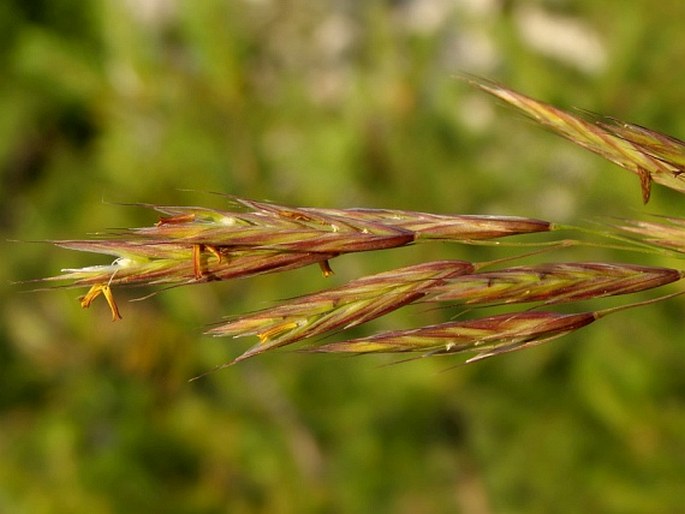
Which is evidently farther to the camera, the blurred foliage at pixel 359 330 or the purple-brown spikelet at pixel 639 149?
the blurred foliage at pixel 359 330

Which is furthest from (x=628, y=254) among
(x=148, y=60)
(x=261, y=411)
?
(x=148, y=60)

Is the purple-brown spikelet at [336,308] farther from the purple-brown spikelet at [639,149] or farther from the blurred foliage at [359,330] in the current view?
the blurred foliage at [359,330]

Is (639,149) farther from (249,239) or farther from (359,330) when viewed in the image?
(359,330)

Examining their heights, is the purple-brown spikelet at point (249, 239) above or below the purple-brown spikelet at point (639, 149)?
below

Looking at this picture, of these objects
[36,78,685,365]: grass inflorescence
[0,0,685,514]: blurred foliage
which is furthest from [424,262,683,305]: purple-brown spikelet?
[0,0,685,514]: blurred foliage

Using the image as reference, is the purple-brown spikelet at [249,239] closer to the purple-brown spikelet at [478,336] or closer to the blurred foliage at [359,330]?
the purple-brown spikelet at [478,336]

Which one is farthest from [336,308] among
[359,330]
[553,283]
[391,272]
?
[359,330]

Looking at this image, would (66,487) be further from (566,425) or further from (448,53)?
(448,53)

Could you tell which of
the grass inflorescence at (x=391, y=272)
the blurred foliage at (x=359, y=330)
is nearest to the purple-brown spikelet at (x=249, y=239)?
Result: the grass inflorescence at (x=391, y=272)

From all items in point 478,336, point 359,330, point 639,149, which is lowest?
point 359,330
